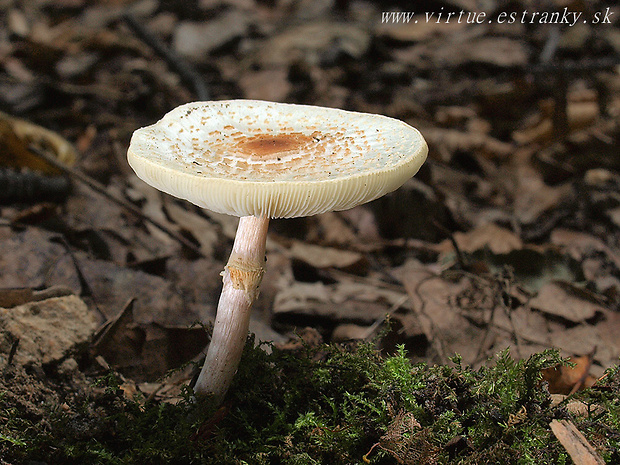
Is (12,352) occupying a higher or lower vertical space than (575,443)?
lower

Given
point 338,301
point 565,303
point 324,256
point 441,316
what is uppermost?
point 565,303

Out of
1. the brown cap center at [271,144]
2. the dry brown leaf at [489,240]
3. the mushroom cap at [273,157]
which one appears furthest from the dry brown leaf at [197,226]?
the dry brown leaf at [489,240]

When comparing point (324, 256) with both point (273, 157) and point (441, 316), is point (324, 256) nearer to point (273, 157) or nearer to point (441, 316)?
point (441, 316)

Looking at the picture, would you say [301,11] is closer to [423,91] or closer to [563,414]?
[423,91]

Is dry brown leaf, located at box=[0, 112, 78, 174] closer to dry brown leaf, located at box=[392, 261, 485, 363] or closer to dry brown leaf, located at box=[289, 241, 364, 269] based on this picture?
dry brown leaf, located at box=[289, 241, 364, 269]

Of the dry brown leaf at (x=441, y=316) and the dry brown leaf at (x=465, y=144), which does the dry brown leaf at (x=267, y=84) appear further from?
the dry brown leaf at (x=441, y=316)

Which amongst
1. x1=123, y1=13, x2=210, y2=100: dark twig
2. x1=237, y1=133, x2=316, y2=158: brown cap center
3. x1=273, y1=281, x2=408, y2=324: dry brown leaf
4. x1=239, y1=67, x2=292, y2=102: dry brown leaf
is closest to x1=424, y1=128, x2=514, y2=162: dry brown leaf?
x1=239, y1=67, x2=292, y2=102: dry brown leaf

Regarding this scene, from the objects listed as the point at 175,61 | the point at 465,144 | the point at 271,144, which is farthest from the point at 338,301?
the point at 175,61
